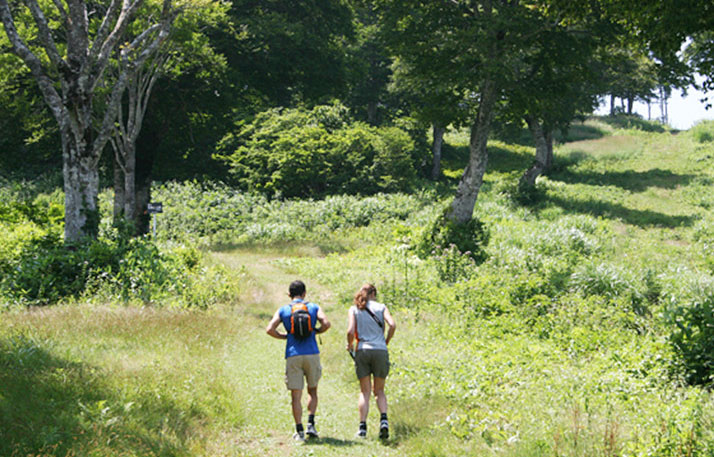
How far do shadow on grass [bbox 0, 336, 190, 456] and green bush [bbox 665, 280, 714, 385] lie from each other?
6.86 metres

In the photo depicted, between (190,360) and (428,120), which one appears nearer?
(190,360)

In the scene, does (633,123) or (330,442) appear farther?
(633,123)

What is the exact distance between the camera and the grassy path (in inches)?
260

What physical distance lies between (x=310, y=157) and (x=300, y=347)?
2463 centimetres

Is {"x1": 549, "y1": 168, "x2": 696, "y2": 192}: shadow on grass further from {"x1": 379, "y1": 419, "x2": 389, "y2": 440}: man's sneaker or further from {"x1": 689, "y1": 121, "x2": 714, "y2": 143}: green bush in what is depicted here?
{"x1": 379, "y1": 419, "x2": 389, "y2": 440}: man's sneaker

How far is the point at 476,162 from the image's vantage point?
19969 millimetres

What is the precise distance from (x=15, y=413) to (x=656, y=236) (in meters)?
24.2

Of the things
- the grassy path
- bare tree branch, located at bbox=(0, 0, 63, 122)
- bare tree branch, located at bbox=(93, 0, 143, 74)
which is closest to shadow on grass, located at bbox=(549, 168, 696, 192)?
the grassy path

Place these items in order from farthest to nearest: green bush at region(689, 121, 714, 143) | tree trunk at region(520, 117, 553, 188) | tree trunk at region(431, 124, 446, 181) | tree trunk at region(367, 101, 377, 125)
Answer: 1. green bush at region(689, 121, 714, 143)
2. tree trunk at region(367, 101, 377, 125)
3. tree trunk at region(431, 124, 446, 181)
4. tree trunk at region(520, 117, 553, 188)

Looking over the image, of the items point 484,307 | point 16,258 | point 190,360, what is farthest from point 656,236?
point 16,258

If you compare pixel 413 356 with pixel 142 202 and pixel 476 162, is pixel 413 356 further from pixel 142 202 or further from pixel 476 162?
pixel 142 202

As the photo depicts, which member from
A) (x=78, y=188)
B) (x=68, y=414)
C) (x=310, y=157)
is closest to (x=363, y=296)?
(x=68, y=414)

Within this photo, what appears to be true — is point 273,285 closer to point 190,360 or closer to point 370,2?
point 190,360

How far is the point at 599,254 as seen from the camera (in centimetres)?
1752
